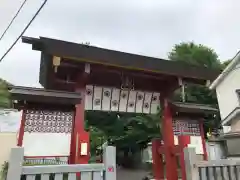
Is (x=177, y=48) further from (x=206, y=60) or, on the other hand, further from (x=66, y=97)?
(x=66, y=97)

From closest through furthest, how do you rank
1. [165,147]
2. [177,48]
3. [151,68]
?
1. [151,68]
2. [165,147]
3. [177,48]

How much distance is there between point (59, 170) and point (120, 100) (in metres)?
3.44

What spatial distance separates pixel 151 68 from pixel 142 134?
11251mm

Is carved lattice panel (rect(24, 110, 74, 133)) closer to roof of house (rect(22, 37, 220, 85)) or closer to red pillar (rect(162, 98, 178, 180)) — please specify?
roof of house (rect(22, 37, 220, 85))

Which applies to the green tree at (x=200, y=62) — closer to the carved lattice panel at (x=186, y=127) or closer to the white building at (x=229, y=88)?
the white building at (x=229, y=88)

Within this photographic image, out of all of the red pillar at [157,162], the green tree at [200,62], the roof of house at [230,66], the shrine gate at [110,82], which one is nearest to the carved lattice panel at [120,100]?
the shrine gate at [110,82]

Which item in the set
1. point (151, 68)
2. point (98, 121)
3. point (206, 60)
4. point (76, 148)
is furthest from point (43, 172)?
point (206, 60)

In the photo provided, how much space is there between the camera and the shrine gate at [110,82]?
15.2 feet

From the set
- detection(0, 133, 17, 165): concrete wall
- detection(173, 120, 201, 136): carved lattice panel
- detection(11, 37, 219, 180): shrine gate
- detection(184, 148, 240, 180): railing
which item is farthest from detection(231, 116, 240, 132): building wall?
detection(0, 133, 17, 165): concrete wall

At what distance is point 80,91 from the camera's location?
5266 millimetres

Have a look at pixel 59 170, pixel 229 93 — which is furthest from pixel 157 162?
pixel 229 93

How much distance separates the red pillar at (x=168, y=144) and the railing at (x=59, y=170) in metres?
3.15

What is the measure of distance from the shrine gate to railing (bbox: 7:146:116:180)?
1.66 meters

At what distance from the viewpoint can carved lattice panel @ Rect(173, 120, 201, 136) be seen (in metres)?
6.16
